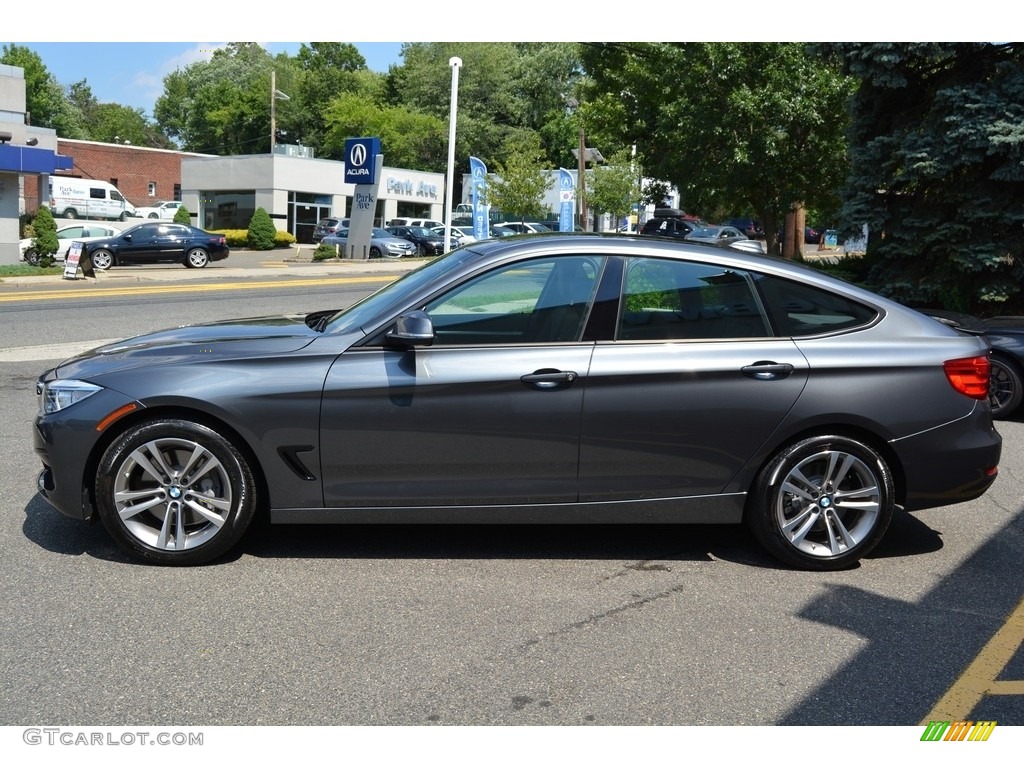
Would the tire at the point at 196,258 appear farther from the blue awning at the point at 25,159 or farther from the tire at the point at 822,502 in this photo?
the tire at the point at 822,502

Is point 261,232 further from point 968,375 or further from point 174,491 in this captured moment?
point 968,375

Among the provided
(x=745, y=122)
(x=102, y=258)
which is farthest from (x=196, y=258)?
(x=745, y=122)

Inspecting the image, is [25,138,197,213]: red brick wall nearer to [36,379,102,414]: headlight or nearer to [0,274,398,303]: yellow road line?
[0,274,398,303]: yellow road line

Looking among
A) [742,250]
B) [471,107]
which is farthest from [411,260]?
[471,107]

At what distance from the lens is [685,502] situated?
5.17 metres

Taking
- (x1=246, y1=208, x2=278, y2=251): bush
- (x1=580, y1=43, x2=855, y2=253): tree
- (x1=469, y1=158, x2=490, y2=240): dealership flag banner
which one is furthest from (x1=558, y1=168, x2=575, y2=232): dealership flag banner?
(x1=246, y1=208, x2=278, y2=251): bush

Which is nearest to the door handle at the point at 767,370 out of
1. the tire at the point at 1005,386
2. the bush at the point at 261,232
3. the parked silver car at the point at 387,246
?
the tire at the point at 1005,386

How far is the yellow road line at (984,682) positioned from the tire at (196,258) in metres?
31.3

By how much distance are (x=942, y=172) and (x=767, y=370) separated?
11002mm

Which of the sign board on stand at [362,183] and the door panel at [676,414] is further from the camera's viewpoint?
the sign board on stand at [362,183]

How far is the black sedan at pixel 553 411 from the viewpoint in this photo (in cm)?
493

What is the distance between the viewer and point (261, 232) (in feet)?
151

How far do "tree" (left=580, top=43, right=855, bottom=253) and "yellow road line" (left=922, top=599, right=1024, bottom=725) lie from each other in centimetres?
1835

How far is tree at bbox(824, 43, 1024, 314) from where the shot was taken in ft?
46.4
